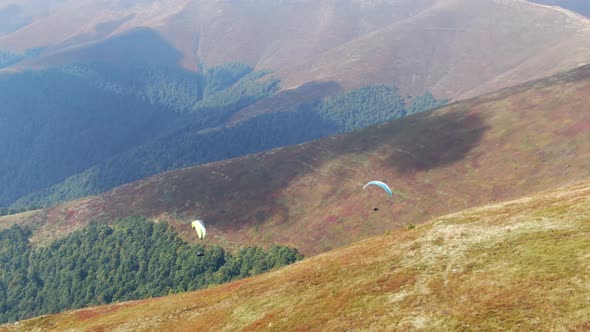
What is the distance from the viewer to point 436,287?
38062 mm

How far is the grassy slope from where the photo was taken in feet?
105

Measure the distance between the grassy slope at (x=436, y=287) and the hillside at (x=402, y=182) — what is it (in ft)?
297

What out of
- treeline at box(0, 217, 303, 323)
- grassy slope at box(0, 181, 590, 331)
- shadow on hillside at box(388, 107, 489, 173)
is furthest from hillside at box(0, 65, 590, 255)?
grassy slope at box(0, 181, 590, 331)

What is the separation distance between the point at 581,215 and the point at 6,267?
8030 inches

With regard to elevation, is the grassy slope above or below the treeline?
above

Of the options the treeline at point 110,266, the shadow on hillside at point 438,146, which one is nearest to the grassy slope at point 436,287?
the treeline at point 110,266

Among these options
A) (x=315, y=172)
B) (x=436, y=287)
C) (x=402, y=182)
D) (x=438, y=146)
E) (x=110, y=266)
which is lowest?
(x=110, y=266)

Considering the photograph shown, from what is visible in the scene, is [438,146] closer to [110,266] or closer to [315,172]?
[315,172]

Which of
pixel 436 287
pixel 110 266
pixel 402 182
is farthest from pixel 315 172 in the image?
pixel 436 287

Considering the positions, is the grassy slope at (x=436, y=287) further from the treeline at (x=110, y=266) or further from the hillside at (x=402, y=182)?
the hillside at (x=402, y=182)

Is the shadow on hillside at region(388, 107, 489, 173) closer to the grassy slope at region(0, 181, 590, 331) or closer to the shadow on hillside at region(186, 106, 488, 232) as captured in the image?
the shadow on hillside at region(186, 106, 488, 232)

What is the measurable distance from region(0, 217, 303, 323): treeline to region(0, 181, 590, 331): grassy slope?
7862 centimetres

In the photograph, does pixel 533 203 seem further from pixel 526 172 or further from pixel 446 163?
pixel 446 163

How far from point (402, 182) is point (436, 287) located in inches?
5203
